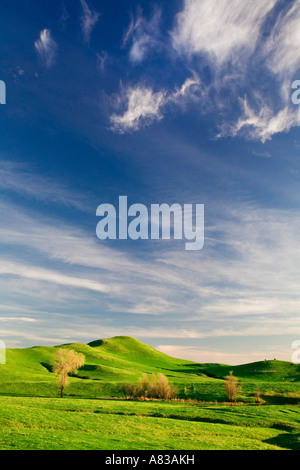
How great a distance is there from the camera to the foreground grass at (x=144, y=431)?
100 ft

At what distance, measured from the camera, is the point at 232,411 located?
201 ft

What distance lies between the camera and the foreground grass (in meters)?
30.6

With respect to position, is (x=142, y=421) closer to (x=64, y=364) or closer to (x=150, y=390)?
(x=150, y=390)

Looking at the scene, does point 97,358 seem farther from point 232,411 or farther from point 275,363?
point 232,411

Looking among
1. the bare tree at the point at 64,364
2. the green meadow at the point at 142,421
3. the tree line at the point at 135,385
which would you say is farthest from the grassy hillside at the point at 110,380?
the bare tree at the point at 64,364

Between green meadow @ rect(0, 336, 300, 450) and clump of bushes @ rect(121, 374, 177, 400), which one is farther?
clump of bushes @ rect(121, 374, 177, 400)

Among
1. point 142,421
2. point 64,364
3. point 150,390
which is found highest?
point 64,364

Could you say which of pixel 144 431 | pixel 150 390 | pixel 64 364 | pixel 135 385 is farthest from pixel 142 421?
pixel 135 385

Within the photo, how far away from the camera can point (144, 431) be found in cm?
3894

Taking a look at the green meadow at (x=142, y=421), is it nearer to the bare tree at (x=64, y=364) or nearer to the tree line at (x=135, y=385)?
the tree line at (x=135, y=385)

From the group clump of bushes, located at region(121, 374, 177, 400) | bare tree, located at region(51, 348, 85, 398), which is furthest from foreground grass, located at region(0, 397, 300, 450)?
clump of bushes, located at region(121, 374, 177, 400)

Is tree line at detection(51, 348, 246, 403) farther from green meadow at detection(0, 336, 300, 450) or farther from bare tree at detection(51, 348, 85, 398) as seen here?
green meadow at detection(0, 336, 300, 450)
